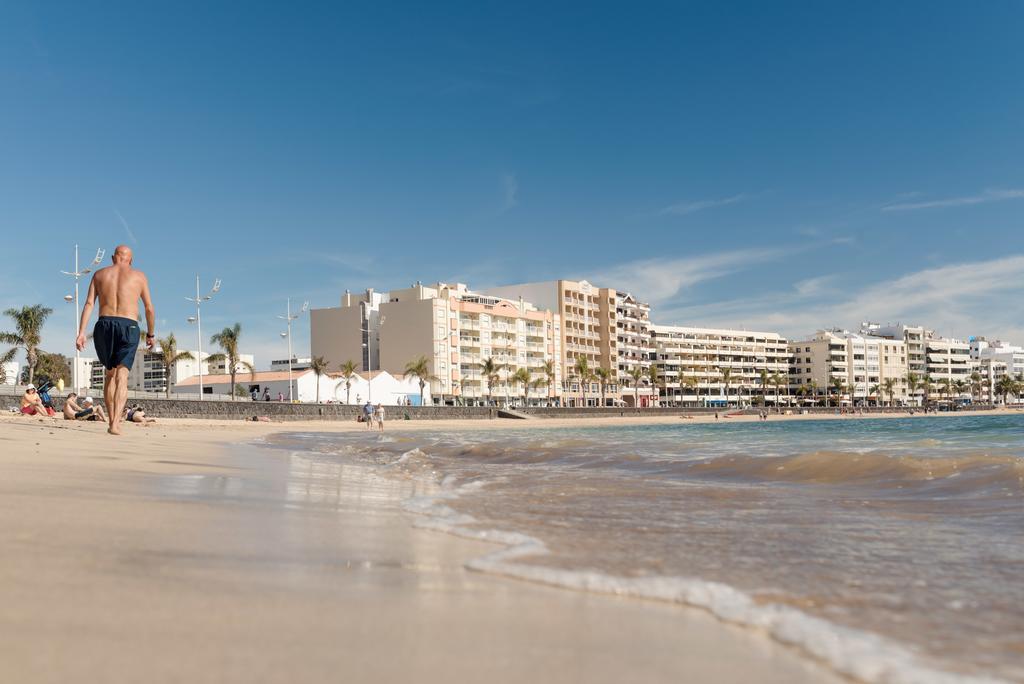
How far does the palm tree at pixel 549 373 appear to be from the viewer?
362ft

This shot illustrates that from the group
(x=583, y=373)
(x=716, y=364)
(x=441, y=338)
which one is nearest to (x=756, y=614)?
(x=441, y=338)

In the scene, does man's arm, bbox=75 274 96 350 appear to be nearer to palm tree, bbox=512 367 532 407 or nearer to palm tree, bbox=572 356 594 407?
palm tree, bbox=512 367 532 407

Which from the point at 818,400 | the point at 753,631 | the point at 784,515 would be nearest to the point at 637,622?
the point at 753,631

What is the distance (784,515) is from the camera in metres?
5.50

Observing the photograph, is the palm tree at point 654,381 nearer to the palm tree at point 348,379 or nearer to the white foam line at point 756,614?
the palm tree at point 348,379

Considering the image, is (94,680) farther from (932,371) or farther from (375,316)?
(932,371)

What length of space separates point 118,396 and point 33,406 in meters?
12.7

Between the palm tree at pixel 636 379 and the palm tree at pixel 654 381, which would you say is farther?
the palm tree at pixel 654 381

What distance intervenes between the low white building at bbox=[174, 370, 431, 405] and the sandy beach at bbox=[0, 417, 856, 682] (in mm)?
73860

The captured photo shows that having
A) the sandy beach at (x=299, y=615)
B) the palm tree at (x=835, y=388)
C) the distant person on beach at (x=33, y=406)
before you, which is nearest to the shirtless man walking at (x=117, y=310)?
the sandy beach at (x=299, y=615)

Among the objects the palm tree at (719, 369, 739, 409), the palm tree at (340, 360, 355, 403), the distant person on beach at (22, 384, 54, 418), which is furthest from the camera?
the palm tree at (719, 369, 739, 409)

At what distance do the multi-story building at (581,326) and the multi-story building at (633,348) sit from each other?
1.54 meters

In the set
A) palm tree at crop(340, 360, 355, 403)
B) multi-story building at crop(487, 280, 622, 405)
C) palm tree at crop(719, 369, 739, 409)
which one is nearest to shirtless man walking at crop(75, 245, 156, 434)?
palm tree at crop(340, 360, 355, 403)

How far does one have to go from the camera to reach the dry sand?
6.07 feet
